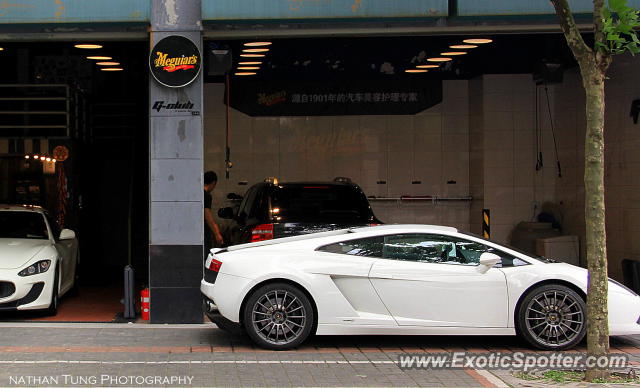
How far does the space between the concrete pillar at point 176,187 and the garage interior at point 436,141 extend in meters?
5.34

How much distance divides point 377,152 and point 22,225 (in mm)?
7811

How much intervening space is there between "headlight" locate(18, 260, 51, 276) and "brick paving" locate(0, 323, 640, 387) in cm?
67

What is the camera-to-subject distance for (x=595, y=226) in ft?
23.3

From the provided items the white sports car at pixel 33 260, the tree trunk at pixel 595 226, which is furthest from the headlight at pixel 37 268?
the tree trunk at pixel 595 226

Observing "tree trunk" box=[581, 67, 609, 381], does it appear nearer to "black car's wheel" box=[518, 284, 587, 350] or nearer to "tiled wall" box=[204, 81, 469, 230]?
"black car's wheel" box=[518, 284, 587, 350]

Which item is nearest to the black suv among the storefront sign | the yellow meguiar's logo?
the yellow meguiar's logo

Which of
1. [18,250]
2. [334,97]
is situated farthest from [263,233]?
[334,97]

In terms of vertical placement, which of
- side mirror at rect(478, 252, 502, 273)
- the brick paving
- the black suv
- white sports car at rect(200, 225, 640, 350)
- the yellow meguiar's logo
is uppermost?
the yellow meguiar's logo

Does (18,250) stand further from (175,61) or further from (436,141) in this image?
(436,141)

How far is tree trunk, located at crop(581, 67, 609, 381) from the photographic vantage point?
7039mm

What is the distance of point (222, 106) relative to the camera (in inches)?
636

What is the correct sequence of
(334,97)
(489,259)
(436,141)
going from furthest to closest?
(436,141) → (334,97) → (489,259)

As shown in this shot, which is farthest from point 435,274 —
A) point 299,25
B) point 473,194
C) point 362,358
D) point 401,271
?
point 473,194

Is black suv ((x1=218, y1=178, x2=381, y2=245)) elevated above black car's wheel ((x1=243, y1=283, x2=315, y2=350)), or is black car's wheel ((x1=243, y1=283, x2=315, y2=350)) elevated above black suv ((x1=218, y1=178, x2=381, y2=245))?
black suv ((x1=218, y1=178, x2=381, y2=245))
